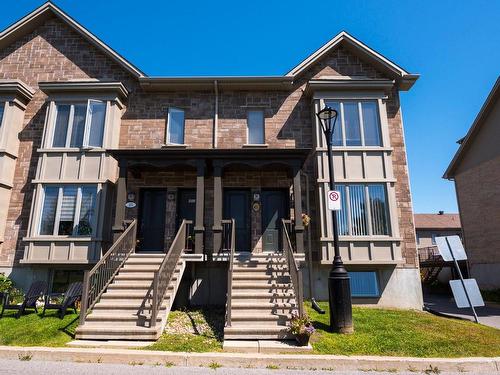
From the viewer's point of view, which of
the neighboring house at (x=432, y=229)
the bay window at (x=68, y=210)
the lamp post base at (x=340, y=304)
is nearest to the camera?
the lamp post base at (x=340, y=304)

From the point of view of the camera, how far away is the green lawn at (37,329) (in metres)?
6.60

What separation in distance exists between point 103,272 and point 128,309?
1293 millimetres

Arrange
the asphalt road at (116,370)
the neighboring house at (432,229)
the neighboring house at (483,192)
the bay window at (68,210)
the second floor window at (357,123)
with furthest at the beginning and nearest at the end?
1. the neighboring house at (432,229)
2. the neighboring house at (483,192)
3. the second floor window at (357,123)
4. the bay window at (68,210)
5. the asphalt road at (116,370)

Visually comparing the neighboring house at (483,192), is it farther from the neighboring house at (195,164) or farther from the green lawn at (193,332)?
the green lawn at (193,332)

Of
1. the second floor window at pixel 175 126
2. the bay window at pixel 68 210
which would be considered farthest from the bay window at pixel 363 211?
the bay window at pixel 68 210

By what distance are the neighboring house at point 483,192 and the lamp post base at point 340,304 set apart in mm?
13431

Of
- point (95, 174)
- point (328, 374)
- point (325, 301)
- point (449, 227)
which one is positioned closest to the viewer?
point (328, 374)

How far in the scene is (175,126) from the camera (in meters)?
12.8

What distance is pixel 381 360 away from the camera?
5.63m

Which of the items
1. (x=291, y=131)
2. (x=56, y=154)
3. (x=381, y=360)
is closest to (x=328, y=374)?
(x=381, y=360)

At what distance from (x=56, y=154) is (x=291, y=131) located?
8.80 metres

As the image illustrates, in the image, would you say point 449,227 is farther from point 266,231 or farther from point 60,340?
point 60,340

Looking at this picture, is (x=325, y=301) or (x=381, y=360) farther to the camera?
(x=325, y=301)

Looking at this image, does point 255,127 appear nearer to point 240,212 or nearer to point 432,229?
point 240,212
